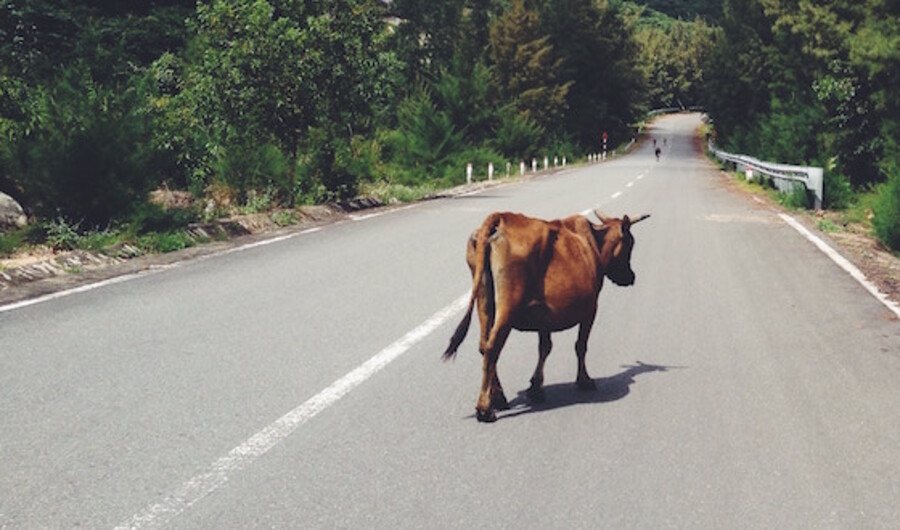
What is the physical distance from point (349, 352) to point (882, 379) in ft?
12.3

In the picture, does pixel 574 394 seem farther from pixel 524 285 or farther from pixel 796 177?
pixel 796 177

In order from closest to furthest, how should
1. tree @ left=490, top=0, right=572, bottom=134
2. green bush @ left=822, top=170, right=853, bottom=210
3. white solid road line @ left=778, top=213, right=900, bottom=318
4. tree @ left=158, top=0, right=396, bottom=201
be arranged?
white solid road line @ left=778, top=213, right=900, bottom=318, tree @ left=158, top=0, right=396, bottom=201, green bush @ left=822, top=170, right=853, bottom=210, tree @ left=490, top=0, right=572, bottom=134

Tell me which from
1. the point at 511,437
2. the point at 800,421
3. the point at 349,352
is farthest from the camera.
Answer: the point at 349,352

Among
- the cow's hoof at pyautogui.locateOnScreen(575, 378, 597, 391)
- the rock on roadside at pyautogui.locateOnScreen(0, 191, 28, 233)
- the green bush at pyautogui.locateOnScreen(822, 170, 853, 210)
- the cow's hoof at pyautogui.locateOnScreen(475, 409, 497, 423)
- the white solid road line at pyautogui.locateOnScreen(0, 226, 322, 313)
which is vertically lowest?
the green bush at pyautogui.locateOnScreen(822, 170, 853, 210)

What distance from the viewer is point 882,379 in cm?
625

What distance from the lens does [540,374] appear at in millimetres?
5578

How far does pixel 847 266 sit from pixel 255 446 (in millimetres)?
9489

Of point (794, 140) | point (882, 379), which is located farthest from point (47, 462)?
point (794, 140)

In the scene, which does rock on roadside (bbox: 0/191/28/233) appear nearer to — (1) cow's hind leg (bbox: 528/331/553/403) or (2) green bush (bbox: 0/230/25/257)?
(2) green bush (bbox: 0/230/25/257)

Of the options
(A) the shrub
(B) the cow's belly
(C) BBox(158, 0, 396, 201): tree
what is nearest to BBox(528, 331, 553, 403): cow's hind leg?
(B) the cow's belly

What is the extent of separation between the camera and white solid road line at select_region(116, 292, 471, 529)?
3826 millimetres

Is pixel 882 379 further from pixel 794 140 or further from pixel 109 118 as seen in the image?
pixel 794 140

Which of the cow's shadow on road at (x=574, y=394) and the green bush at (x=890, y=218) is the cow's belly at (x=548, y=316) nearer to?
the cow's shadow on road at (x=574, y=394)

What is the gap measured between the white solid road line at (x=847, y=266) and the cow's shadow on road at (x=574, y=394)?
3.78 meters
